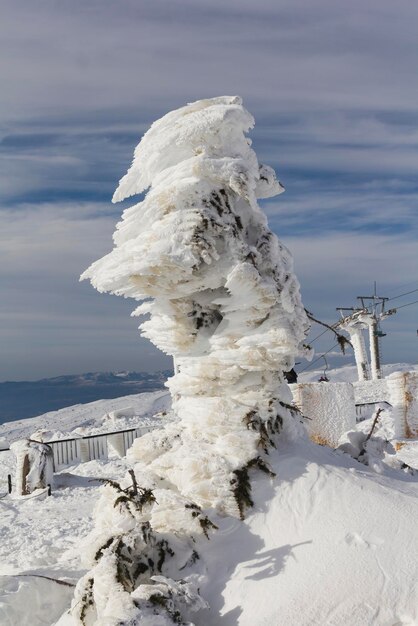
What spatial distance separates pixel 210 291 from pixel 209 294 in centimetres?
3

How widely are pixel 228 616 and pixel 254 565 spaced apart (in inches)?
18.0

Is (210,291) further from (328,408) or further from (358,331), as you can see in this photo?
(358,331)

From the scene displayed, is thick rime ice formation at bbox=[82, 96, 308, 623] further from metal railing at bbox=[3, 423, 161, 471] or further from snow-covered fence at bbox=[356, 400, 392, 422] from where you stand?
snow-covered fence at bbox=[356, 400, 392, 422]

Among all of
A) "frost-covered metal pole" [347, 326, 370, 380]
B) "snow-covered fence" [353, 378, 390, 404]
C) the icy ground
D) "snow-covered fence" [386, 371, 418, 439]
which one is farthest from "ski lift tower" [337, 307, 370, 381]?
the icy ground

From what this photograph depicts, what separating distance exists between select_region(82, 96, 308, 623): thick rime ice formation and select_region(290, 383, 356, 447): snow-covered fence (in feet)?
27.9

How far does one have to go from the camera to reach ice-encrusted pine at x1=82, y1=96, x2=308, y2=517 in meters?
5.76

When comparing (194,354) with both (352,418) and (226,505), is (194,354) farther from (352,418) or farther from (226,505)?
(352,418)

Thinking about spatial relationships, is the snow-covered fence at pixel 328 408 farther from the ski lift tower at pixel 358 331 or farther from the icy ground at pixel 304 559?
the ski lift tower at pixel 358 331

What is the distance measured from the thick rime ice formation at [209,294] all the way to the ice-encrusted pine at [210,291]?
1 cm

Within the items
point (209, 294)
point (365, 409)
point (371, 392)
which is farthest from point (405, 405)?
point (209, 294)

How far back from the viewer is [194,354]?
652cm

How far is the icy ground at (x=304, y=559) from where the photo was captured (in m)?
4.62

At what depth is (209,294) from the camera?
6387mm

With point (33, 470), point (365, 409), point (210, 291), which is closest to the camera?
point (210, 291)
